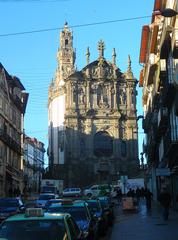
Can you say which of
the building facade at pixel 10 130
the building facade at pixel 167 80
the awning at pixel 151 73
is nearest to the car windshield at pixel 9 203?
the building facade at pixel 167 80

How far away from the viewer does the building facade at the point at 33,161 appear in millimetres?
122081

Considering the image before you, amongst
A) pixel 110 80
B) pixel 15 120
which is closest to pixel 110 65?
pixel 110 80

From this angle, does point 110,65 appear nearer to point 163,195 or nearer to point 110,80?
point 110,80

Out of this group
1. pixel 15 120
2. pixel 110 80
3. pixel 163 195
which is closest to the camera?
pixel 163 195

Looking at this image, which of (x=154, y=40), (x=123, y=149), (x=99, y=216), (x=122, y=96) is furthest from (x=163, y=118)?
(x=122, y=96)

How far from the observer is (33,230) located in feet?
31.6

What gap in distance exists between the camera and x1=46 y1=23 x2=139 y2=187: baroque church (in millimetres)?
95312

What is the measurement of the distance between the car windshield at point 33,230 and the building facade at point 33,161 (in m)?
106

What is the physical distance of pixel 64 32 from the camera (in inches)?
4835

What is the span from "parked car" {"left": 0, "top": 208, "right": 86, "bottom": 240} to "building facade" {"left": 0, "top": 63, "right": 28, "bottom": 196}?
50.9 metres

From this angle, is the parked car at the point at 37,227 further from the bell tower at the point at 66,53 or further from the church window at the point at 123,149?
the bell tower at the point at 66,53

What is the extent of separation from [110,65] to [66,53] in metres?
23.3

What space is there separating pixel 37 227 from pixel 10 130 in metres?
58.9

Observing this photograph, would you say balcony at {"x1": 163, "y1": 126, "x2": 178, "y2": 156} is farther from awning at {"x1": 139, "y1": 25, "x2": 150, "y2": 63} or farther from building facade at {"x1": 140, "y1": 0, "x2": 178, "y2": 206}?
awning at {"x1": 139, "y1": 25, "x2": 150, "y2": 63}
